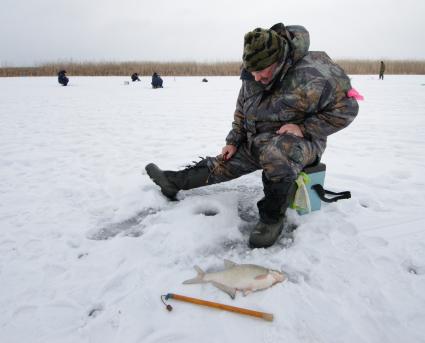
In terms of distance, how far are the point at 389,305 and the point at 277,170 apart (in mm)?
987

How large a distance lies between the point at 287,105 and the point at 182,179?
1.12 metres

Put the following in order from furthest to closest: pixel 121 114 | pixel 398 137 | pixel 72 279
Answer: pixel 121 114
pixel 398 137
pixel 72 279

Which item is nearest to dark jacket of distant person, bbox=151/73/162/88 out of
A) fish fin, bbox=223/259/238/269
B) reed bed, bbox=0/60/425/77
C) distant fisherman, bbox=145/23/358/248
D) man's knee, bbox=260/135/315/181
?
reed bed, bbox=0/60/425/77

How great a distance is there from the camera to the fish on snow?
180cm

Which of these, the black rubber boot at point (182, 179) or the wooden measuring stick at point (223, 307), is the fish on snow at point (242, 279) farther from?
the black rubber boot at point (182, 179)

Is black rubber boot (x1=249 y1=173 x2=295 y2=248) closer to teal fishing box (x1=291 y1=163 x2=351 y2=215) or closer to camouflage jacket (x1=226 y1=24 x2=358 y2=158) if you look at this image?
teal fishing box (x1=291 y1=163 x2=351 y2=215)

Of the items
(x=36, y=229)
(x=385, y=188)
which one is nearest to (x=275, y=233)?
(x=385, y=188)

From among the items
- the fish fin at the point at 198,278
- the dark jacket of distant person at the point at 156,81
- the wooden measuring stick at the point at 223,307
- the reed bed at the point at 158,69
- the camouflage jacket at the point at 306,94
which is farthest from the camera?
the reed bed at the point at 158,69

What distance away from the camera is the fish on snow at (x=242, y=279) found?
1.80m

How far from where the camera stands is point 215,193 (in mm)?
3057

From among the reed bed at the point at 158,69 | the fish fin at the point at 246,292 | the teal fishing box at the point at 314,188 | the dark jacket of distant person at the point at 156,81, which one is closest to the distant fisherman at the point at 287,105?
the teal fishing box at the point at 314,188

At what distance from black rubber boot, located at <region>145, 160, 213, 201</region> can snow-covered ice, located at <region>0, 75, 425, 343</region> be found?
0.14 metres

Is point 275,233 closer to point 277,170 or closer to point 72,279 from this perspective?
point 277,170

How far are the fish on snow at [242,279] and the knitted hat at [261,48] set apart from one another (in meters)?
1.25
